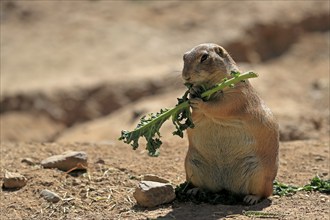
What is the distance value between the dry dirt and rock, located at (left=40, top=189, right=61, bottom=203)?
0.08 meters

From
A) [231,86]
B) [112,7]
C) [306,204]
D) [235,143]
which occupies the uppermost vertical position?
[112,7]

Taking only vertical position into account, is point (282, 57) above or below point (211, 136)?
above

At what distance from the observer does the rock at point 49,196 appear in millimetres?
6852

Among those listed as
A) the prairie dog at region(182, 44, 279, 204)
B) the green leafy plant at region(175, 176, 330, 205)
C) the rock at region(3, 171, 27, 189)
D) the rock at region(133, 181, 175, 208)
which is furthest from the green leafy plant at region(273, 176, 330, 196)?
the rock at region(3, 171, 27, 189)

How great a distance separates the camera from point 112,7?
62.0 ft

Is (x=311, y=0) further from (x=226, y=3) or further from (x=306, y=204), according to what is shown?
(x=306, y=204)

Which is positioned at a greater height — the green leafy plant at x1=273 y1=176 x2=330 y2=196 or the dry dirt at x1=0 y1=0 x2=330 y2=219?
the dry dirt at x1=0 y1=0 x2=330 y2=219

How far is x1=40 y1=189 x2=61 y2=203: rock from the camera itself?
6.85 m

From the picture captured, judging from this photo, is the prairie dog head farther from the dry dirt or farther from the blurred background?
the blurred background

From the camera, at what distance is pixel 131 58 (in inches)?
645

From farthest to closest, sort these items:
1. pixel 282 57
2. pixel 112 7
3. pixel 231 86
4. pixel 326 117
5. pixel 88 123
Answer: pixel 112 7 → pixel 282 57 → pixel 88 123 → pixel 326 117 → pixel 231 86

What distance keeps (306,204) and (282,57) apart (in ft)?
35.2

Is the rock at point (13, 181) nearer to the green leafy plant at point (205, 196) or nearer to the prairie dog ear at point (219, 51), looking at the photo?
the green leafy plant at point (205, 196)

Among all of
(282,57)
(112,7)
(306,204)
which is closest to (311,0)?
(282,57)
